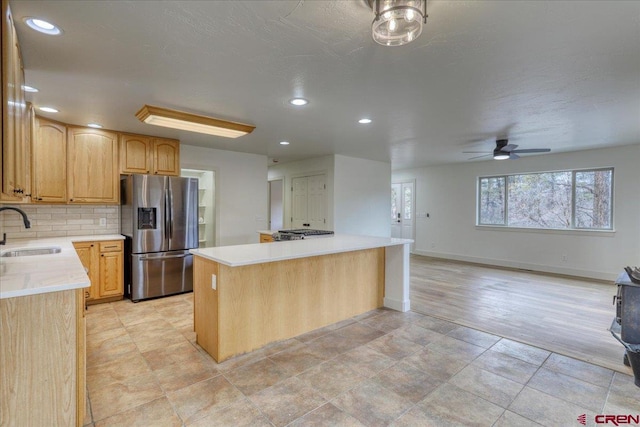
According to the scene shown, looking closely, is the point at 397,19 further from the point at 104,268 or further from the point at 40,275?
the point at 104,268

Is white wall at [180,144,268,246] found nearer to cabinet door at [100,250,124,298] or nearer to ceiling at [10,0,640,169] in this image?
ceiling at [10,0,640,169]

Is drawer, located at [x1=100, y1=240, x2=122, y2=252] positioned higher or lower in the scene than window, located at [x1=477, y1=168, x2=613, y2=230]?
lower

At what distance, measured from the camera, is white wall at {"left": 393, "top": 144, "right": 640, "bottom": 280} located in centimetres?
516

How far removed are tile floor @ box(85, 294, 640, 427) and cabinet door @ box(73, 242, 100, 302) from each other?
956 millimetres

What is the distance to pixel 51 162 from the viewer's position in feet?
12.3

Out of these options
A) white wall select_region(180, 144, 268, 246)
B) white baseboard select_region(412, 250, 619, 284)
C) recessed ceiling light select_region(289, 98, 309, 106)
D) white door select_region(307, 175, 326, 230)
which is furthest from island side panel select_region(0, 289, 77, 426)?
white baseboard select_region(412, 250, 619, 284)

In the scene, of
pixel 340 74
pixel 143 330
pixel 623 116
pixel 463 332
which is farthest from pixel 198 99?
pixel 623 116

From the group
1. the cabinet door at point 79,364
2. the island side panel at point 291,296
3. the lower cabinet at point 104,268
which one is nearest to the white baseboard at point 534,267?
the island side panel at point 291,296

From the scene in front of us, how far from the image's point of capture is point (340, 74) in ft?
7.69

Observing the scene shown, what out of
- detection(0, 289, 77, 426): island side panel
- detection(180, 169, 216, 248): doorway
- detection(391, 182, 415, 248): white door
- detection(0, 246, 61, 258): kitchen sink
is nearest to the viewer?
detection(0, 289, 77, 426): island side panel

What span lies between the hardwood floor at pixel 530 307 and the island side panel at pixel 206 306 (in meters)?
2.39

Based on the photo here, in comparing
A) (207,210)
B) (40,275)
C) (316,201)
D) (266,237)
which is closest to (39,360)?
(40,275)

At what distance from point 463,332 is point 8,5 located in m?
4.04

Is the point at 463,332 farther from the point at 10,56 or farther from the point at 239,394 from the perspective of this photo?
the point at 10,56
